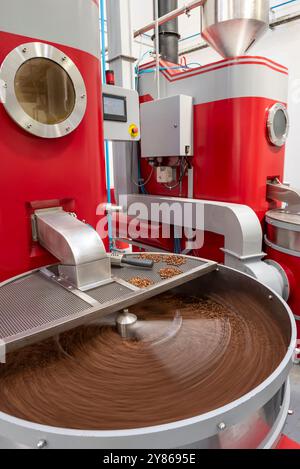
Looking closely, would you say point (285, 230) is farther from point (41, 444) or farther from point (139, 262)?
point (41, 444)

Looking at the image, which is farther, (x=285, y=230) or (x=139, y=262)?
(x=285, y=230)

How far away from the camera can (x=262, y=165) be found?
1.96 m

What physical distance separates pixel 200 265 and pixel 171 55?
2116 mm

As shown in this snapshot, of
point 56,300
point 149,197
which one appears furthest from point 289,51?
point 56,300

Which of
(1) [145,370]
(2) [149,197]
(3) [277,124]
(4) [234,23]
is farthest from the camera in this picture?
(2) [149,197]

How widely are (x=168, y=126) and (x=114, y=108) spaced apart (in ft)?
2.38

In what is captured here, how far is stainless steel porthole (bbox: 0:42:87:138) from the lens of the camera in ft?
2.86

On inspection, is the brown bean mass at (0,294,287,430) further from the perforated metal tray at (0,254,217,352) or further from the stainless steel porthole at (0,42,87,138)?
the stainless steel porthole at (0,42,87,138)

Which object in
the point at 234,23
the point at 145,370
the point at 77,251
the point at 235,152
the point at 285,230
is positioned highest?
the point at 234,23

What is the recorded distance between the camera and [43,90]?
3.18 feet

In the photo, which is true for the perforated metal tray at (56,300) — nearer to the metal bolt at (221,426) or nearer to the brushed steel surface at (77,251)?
the brushed steel surface at (77,251)

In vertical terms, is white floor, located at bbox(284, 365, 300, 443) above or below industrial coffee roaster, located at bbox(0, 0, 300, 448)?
below

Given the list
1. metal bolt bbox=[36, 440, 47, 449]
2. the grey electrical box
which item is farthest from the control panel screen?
metal bolt bbox=[36, 440, 47, 449]

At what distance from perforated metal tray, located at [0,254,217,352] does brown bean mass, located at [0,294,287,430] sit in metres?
0.10
